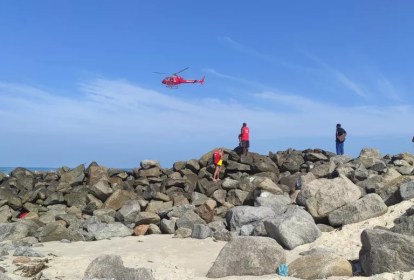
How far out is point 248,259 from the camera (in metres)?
10.4

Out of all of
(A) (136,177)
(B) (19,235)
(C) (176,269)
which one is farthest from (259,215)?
(A) (136,177)

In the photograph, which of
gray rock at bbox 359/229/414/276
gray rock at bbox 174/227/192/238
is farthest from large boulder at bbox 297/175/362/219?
gray rock at bbox 359/229/414/276

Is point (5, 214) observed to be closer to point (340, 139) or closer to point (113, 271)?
point (113, 271)

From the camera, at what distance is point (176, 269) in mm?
11273

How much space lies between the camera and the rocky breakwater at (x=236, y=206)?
10.3m

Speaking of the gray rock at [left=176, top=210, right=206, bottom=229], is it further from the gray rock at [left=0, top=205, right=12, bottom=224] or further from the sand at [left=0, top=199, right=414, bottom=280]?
the gray rock at [left=0, top=205, right=12, bottom=224]

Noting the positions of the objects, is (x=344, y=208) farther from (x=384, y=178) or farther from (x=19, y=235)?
(x=19, y=235)

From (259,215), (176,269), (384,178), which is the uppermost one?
(384,178)

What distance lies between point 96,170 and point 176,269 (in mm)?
12542

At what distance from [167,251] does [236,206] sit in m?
5.03

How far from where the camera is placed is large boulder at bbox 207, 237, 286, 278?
10375 millimetres

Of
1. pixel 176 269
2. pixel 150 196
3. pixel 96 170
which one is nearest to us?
pixel 176 269

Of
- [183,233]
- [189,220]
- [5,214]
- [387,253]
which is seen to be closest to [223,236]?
[183,233]

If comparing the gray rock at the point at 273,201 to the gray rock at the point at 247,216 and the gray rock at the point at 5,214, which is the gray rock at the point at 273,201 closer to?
the gray rock at the point at 247,216
